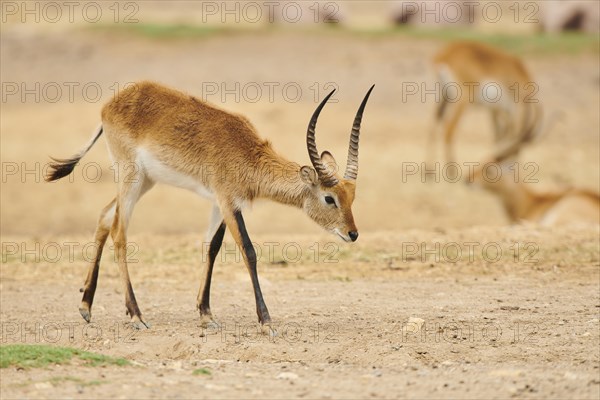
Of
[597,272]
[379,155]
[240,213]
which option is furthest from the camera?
[379,155]

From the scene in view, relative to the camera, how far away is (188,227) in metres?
15.8

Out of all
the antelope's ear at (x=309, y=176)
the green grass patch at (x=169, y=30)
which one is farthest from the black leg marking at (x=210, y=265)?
the green grass patch at (x=169, y=30)

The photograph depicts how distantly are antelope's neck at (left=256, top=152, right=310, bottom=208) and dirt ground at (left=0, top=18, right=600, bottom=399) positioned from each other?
96cm

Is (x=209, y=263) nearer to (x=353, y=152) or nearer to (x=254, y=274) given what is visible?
(x=254, y=274)

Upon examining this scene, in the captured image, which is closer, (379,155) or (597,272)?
(597,272)

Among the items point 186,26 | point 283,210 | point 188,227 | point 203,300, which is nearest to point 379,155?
point 283,210

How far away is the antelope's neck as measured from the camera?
8.56m

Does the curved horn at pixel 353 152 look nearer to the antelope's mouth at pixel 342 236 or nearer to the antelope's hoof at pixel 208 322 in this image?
the antelope's mouth at pixel 342 236

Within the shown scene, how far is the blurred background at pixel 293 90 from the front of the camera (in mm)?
16734

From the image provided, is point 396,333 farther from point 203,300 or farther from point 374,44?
point 374,44

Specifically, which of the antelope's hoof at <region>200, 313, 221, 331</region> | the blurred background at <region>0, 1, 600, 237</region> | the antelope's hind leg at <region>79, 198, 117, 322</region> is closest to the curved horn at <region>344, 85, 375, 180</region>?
the antelope's hoof at <region>200, 313, 221, 331</region>

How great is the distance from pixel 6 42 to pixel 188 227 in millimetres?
11795

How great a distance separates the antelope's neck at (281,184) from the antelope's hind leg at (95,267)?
52.5 inches

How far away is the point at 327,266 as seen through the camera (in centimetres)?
1116
